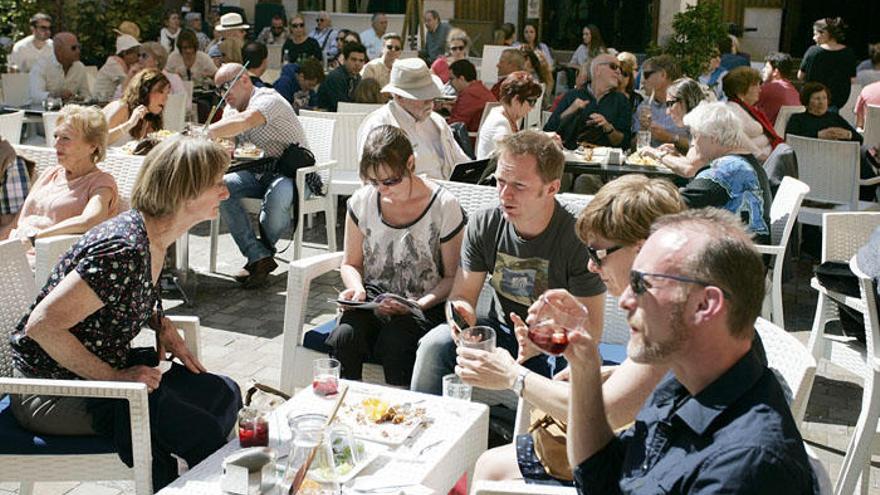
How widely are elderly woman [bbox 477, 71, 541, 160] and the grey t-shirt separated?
108 inches

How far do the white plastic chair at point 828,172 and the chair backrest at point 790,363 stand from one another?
442cm

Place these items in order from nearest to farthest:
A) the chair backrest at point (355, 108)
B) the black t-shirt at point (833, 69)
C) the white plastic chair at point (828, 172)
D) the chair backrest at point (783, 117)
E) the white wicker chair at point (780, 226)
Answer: the white wicker chair at point (780, 226) < the white plastic chair at point (828, 172) < the chair backrest at point (355, 108) < the chair backrest at point (783, 117) < the black t-shirt at point (833, 69)

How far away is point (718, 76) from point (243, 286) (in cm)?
686

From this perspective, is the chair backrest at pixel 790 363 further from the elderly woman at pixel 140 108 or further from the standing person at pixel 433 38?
the standing person at pixel 433 38

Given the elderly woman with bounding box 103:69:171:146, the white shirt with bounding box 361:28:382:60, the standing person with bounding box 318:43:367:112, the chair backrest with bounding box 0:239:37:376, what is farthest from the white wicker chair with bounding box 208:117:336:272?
the white shirt with bounding box 361:28:382:60

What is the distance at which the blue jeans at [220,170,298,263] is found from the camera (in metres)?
6.66

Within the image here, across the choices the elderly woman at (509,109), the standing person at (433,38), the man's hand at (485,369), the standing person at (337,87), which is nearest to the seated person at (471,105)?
the standing person at (337,87)

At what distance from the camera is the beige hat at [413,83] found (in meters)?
6.27

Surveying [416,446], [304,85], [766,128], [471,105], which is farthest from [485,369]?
[304,85]

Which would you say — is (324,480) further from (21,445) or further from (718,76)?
(718,76)

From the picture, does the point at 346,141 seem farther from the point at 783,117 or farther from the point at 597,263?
the point at 597,263

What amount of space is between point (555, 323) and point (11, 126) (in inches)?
246

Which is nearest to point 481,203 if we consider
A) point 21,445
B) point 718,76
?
point 21,445

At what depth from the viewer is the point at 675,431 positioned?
6.90 feet
